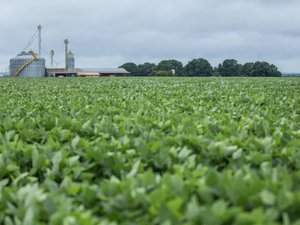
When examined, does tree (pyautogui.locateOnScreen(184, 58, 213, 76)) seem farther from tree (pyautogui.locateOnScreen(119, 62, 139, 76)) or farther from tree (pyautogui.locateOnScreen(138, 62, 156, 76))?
tree (pyautogui.locateOnScreen(119, 62, 139, 76))

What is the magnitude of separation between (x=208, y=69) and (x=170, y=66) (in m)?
6.24

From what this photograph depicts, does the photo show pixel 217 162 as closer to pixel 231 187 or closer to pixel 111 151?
pixel 111 151

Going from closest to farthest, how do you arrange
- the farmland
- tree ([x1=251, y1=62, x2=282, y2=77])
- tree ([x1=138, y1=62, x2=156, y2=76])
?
1. the farmland
2. tree ([x1=251, y1=62, x2=282, y2=77])
3. tree ([x1=138, y1=62, x2=156, y2=76])

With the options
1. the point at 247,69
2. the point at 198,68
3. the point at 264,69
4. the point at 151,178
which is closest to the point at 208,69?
the point at 198,68

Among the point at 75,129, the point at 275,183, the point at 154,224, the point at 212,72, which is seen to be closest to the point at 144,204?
the point at 154,224

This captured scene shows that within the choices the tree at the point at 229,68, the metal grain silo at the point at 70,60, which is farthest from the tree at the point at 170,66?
the metal grain silo at the point at 70,60

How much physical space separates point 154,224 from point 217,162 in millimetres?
1038

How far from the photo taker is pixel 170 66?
219ft

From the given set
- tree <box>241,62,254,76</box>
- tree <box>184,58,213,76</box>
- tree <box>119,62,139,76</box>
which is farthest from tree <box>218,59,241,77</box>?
tree <box>119,62,139,76</box>

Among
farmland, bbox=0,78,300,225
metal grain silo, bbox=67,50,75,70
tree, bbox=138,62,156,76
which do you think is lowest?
farmland, bbox=0,78,300,225

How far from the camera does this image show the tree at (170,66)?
64875 millimetres

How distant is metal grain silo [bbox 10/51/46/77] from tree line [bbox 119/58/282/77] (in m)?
16.3

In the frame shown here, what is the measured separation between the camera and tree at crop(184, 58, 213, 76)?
6281cm

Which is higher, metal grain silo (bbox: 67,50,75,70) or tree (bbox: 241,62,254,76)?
metal grain silo (bbox: 67,50,75,70)
